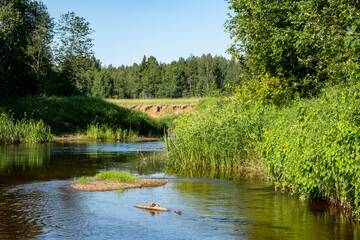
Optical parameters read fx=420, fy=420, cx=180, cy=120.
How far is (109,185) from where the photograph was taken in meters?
12.6

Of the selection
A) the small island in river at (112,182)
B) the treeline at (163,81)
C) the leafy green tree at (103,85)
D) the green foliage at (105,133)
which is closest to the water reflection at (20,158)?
the small island in river at (112,182)

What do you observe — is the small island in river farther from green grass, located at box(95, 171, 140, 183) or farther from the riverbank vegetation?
the riverbank vegetation

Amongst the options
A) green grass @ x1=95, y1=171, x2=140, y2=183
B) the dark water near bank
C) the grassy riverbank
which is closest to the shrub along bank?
the dark water near bank

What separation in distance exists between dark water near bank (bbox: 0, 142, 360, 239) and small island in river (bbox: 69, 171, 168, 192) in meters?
0.37

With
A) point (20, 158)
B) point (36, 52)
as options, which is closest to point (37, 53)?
point (36, 52)

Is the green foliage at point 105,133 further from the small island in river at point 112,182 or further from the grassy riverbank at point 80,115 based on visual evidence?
the small island in river at point 112,182

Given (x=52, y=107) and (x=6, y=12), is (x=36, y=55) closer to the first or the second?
(x=6, y=12)

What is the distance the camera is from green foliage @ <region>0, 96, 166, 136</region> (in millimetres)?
→ 36312

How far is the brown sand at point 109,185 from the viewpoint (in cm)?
1220

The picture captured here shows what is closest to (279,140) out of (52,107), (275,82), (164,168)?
(164,168)

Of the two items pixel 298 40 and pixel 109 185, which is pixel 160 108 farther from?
pixel 109 185

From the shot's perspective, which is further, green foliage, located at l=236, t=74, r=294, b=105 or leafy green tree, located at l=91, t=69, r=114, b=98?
leafy green tree, located at l=91, t=69, r=114, b=98

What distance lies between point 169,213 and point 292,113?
19.6 ft

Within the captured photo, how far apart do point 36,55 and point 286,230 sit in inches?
1714
